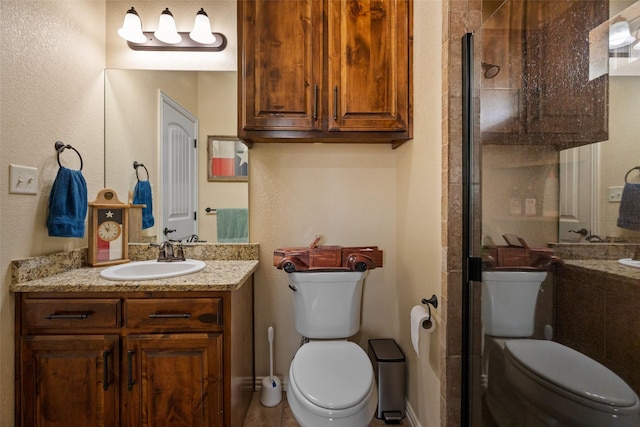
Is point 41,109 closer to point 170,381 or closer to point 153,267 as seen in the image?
point 153,267

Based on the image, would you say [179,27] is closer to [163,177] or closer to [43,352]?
[163,177]

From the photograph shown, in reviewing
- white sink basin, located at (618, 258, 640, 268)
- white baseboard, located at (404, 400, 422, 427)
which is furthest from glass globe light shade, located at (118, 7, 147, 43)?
white baseboard, located at (404, 400, 422, 427)

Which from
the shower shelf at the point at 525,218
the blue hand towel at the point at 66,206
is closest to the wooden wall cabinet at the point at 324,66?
the shower shelf at the point at 525,218

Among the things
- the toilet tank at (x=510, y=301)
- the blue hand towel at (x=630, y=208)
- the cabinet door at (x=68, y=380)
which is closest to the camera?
the blue hand towel at (x=630, y=208)

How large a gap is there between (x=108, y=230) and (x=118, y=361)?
773mm

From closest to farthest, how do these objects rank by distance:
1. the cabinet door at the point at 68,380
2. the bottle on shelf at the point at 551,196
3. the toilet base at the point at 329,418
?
the bottle on shelf at the point at 551,196 < the toilet base at the point at 329,418 < the cabinet door at the point at 68,380

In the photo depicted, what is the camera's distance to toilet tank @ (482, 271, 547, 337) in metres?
0.96

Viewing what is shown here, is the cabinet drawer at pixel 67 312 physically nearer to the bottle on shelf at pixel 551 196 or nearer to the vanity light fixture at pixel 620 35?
the bottle on shelf at pixel 551 196

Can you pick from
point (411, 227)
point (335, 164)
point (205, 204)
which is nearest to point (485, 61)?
point (411, 227)

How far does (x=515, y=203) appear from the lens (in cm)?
105

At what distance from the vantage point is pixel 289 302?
1.96m

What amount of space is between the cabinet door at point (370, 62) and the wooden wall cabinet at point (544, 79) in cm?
54

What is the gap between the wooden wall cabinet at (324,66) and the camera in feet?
5.32

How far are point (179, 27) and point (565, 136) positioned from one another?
6.77 ft
